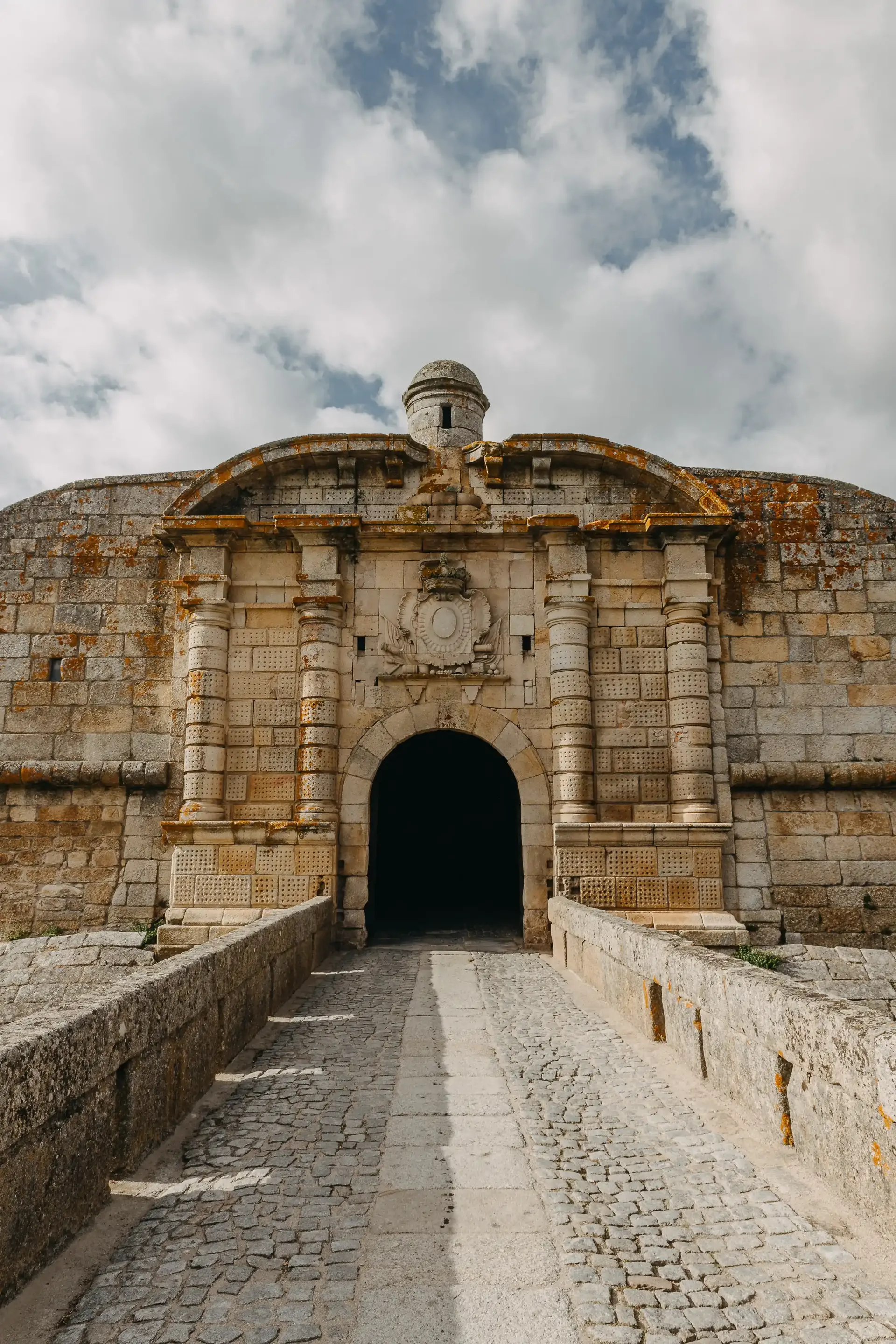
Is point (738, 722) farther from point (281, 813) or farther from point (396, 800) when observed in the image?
point (396, 800)

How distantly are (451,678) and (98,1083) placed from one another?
23.0 feet

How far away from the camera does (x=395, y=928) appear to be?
1120 cm

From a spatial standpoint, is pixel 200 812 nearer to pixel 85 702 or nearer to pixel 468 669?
pixel 85 702

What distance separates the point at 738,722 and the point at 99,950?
6.90 m

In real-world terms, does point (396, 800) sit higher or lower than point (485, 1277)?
higher

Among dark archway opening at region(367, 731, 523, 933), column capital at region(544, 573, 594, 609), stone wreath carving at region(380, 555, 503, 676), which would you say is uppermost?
column capital at region(544, 573, 594, 609)

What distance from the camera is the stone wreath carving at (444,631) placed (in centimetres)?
994

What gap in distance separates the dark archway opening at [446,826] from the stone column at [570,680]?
4.56m

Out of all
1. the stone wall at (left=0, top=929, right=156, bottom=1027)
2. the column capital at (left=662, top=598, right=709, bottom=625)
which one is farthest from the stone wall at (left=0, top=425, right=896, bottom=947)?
the stone wall at (left=0, top=929, right=156, bottom=1027)

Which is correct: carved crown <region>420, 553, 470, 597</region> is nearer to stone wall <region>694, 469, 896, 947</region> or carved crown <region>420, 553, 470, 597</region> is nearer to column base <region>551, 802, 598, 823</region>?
column base <region>551, 802, 598, 823</region>

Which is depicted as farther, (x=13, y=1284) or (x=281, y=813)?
(x=281, y=813)

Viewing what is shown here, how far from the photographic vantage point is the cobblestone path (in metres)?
2.34

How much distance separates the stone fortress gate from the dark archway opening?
4.46 m

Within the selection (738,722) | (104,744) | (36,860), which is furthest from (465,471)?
(36,860)
